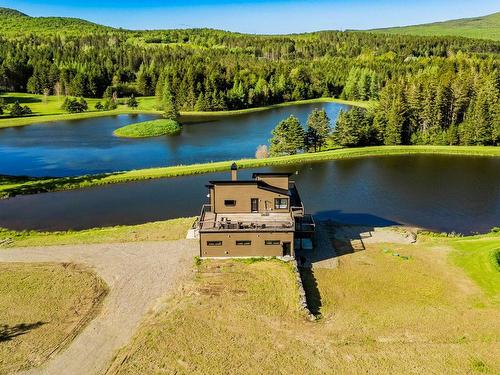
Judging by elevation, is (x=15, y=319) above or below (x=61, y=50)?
below

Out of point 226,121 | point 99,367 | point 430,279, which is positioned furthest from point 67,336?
point 226,121

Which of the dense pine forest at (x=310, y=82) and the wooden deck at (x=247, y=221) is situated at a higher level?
the dense pine forest at (x=310, y=82)

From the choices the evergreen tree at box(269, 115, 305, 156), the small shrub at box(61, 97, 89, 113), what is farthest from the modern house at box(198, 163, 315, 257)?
the small shrub at box(61, 97, 89, 113)

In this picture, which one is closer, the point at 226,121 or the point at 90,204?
the point at 90,204

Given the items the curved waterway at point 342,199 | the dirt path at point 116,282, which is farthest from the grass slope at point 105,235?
the curved waterway at point 342,199

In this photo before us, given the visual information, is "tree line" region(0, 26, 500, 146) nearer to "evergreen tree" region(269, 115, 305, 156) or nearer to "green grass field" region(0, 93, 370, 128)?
"green grass field" region(0, 93, 370, 128)

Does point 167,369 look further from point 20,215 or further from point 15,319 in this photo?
point 20,215

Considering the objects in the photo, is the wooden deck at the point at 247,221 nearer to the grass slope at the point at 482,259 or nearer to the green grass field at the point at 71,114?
the grass slope at the point at 482,259
